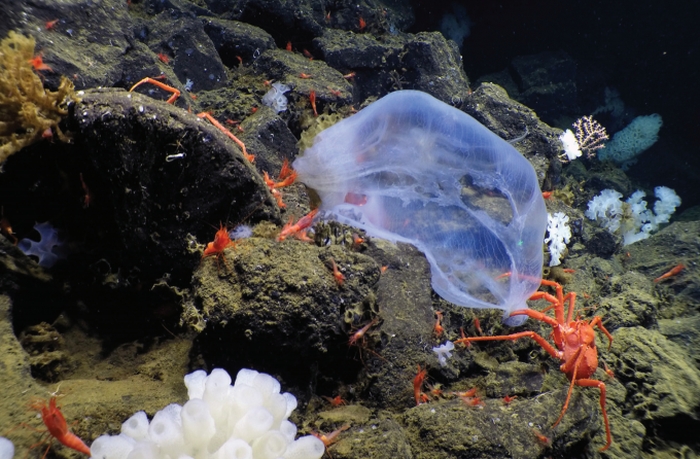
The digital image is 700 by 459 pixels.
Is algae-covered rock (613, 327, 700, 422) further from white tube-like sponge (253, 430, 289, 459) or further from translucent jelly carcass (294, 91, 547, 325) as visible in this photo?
white tube-like sponge (253, 430, 289, 459)

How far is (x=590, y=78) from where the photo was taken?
45.6ft

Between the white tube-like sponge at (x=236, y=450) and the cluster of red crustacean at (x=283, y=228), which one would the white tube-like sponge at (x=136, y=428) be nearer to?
the white tube-like sponge at (x=236, y=450)

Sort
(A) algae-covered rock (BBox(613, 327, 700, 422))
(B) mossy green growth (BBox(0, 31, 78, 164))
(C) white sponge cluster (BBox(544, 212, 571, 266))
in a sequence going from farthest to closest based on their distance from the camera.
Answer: (C) white sponge cluster (BBox(544, 212, 571, 266)) → (A) algae-covered rock (BBox(613, 327, 700, 422)) → (B) mossy green growth (BBox(0, 31, 78, 164))

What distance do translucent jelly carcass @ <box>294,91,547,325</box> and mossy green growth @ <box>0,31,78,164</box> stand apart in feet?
6.54

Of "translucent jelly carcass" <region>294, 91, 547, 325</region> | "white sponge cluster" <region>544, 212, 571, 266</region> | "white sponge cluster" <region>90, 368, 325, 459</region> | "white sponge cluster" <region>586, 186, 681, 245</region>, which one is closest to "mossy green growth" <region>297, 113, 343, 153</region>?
"translucent jelly carcass" <region>294, 91, 547, 325</region>

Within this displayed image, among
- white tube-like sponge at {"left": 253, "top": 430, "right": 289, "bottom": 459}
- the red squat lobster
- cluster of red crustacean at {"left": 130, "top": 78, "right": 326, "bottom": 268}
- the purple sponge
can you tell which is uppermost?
cluster of red crustacean at {"left": 130, "top": 78, "right": 326, "bottom": 268}

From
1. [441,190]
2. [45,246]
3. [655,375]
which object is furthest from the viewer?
[655,375]

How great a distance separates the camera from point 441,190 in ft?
12.1

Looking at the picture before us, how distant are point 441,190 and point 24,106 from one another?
10.8ft

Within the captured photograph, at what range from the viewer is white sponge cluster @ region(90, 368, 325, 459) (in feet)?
6.33

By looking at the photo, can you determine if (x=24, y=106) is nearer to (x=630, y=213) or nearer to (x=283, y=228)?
(x=283, y=228)

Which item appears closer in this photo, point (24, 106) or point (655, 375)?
point (24, 106)

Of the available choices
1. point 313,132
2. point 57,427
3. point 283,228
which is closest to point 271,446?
point 57,427

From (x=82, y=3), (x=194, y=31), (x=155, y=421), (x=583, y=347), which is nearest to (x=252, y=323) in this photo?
(x=155, y=421)
